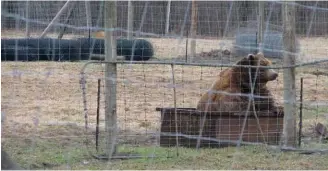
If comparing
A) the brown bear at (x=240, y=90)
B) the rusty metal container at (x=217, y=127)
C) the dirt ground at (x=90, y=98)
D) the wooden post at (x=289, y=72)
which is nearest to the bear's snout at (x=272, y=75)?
the brown bear at (x=240, y=90)

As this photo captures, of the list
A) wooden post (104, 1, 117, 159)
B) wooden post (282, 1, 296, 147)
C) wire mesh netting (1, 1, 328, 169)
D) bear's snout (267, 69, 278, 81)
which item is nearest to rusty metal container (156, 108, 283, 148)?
wire mesh netting (1, 1, 328, 169)

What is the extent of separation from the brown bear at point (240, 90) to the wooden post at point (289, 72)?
22.2 inches

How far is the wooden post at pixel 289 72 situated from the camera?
9.37m

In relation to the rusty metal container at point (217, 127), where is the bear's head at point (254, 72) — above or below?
above

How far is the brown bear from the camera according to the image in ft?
33.9

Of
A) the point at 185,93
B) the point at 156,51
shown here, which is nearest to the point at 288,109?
the point at 185,93

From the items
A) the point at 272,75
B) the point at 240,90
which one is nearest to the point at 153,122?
the point at 240,90

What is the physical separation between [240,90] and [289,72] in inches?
50.2

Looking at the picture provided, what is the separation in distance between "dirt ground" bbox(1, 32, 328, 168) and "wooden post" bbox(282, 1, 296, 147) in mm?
623

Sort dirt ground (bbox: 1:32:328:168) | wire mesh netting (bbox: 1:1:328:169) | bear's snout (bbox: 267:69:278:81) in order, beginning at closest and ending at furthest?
wire mesh netting (bbox: 1:1:328:169) → dirt ground (bbox: 1:32:328:168) → bear's snout (bbox: 267:69:278:81)

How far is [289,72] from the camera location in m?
9.44

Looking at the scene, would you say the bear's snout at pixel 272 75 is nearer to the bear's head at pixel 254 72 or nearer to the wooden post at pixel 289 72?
the bear's head at pixel 254 72

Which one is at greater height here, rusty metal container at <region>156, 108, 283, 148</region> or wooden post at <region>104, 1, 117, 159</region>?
wooden post at <region>104, 1, 117, 159</region>

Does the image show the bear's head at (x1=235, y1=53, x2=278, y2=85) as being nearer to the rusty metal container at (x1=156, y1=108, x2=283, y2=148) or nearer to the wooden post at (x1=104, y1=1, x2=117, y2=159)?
the rusty metal container at (x1=156, y1=108, x2=283, y2=148)
